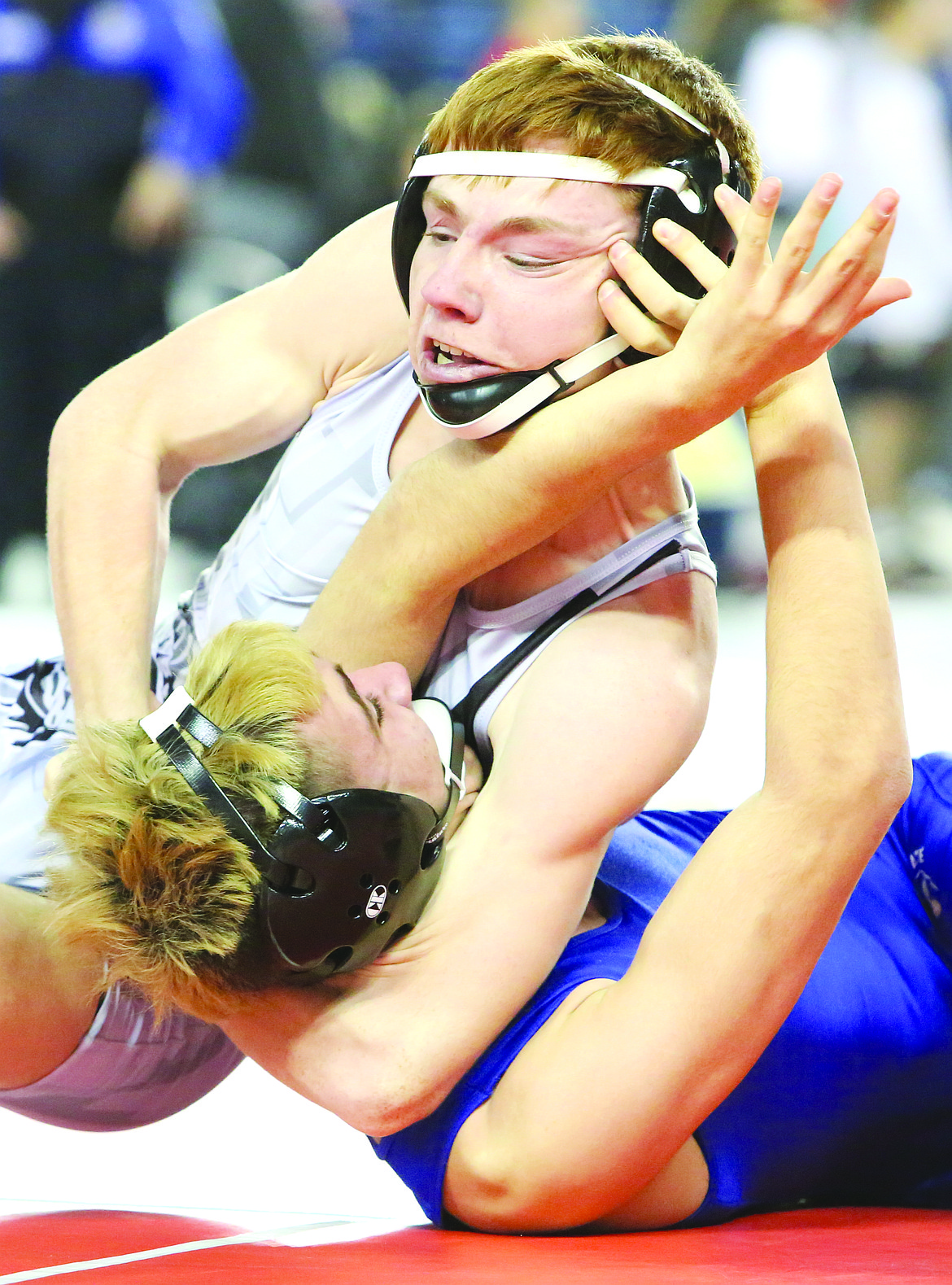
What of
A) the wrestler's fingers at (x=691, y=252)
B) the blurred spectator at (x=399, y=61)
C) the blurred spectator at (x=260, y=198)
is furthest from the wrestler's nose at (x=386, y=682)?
the blurred spectator at (x=399, y=61)

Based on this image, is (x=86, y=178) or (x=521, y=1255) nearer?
(x=521, y=1255)

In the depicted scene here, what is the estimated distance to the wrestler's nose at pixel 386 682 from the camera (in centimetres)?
183

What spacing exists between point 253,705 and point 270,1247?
1.93ft

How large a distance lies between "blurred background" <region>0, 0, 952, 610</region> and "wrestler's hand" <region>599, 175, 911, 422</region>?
5150 mm

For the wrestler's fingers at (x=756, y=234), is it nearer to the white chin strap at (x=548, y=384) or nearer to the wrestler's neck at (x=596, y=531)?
the white chin strap at (x=548, y=384)

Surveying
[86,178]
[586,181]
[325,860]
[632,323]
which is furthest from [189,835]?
[86,178]

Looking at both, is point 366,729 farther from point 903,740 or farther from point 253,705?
point 903,740

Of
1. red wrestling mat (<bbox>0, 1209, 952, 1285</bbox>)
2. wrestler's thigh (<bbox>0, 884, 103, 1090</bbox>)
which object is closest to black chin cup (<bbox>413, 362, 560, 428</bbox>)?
wrestler's thigh (<bbox>0, 884, 103, 1090</bbox>)

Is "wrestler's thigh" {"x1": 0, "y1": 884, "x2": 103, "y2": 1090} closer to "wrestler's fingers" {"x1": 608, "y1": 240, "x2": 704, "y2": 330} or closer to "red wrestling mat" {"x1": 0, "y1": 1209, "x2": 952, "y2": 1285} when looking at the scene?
"red wrestling mat" {"x1": 0, "y1": 1209, "x2": 952, "y2": 1285}

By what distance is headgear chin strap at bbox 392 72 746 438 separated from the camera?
66.1 inches

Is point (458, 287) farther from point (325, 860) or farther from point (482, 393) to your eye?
point (325, 860)

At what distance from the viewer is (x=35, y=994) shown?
6.36 ft

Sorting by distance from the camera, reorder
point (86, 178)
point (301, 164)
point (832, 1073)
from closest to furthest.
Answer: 1. point (832, 1073)
2. point (86, 178)
3. point (301, 164)

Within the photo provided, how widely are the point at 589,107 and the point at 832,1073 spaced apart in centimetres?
119
